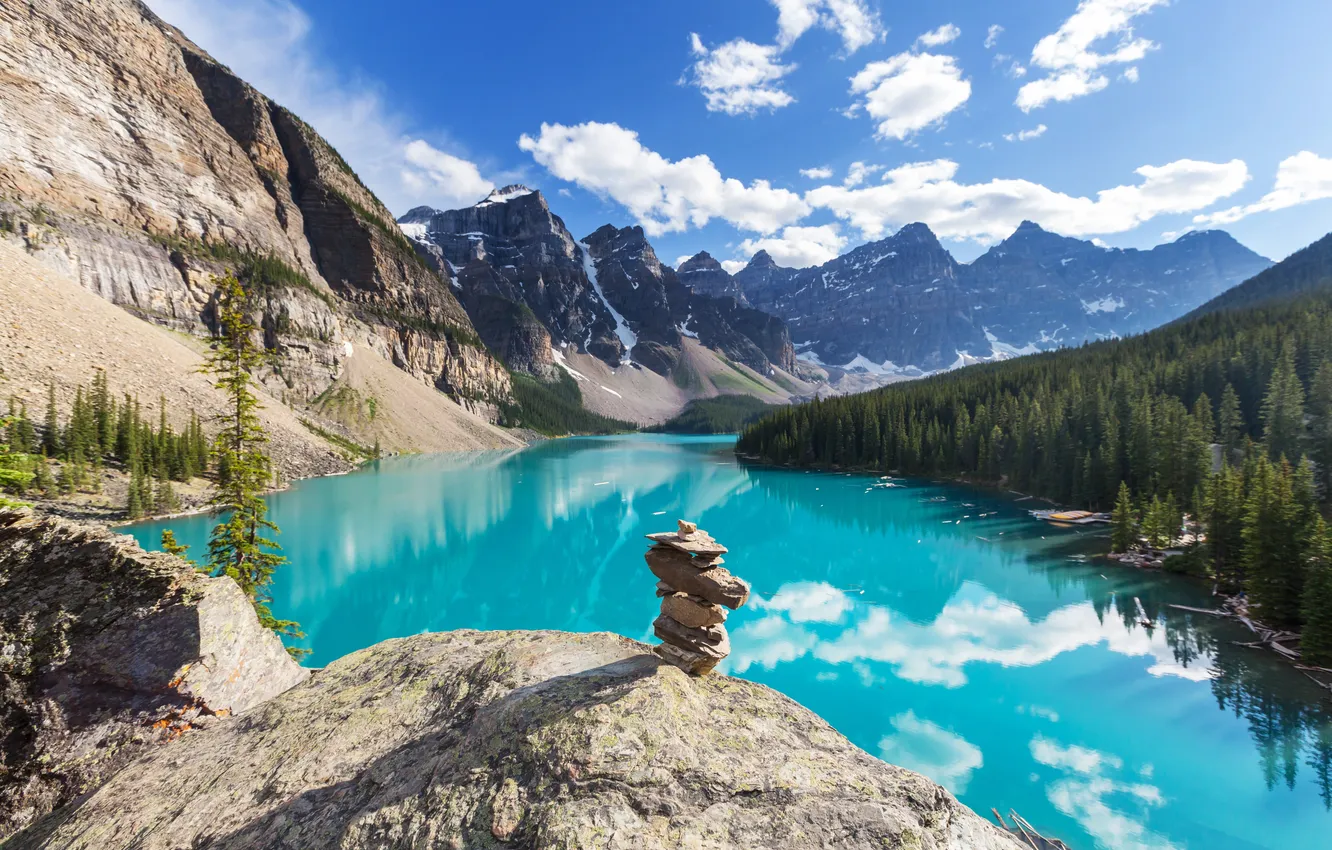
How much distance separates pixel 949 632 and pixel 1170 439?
1249 inches

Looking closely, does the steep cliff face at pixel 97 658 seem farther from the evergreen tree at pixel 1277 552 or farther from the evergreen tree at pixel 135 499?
the evergreen tree at pixel 135 499

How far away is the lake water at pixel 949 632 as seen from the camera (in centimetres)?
1261

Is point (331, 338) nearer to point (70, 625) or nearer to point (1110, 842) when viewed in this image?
point (70, 625)

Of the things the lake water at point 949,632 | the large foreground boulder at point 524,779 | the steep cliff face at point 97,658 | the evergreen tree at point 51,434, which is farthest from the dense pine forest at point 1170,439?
the evergreen tree at point 51,434

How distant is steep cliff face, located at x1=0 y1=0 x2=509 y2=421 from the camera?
6375 cm

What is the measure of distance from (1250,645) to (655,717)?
26.8 m

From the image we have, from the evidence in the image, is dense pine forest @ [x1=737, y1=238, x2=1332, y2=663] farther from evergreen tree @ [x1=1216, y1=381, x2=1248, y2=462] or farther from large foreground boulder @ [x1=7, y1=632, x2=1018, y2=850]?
large foreground boulder @ [x1=7, y1=632, x2=1018, y2=850]

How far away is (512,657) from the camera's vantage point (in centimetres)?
673

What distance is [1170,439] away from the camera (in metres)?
38.8

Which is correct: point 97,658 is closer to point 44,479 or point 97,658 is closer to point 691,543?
point 691,543

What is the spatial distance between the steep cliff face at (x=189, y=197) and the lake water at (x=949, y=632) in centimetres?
4851

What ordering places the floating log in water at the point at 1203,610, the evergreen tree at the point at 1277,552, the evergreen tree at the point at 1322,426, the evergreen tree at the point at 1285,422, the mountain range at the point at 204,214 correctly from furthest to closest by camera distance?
→ the mountain range at the point at 204,214 < the evergreen tree at the point at 1285,422 < the evergreen tree at the point at 1322,426 < the floating log in water at the point at 1203,610 < the evergreen tree at the point at 1277,552

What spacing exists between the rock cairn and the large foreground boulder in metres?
0.46

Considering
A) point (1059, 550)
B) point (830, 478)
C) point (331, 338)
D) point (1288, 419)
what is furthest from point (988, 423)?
point (331, 338)
